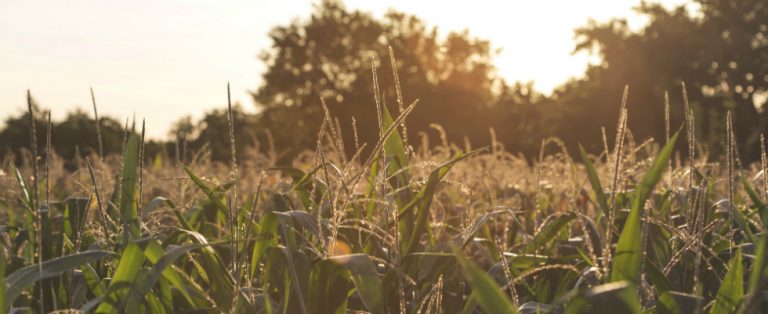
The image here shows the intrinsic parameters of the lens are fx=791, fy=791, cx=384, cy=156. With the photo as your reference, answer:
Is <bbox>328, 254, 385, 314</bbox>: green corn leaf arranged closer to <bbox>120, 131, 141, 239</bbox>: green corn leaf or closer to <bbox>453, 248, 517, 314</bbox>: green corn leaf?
<bbox>453, 248, 517, 314</bbox>: green corn leaf

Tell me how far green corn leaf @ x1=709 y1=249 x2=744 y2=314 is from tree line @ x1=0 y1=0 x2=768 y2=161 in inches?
1221

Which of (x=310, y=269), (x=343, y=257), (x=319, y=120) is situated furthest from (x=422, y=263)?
(x=319, y=120)

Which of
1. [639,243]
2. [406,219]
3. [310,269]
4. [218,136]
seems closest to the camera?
[639,243]

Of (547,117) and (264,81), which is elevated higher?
(264,81)

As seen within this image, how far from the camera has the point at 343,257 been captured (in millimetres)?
1512

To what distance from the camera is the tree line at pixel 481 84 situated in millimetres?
37000

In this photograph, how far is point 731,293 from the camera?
1494mm

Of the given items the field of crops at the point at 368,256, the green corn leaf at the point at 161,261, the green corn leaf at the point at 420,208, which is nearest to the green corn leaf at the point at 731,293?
the field of crops at the point at 368,256

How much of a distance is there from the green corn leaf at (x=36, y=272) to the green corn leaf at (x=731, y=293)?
117 centimetres

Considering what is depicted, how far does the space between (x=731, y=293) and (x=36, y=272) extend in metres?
1.31

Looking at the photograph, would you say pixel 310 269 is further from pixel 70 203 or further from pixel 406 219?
pixel 70 203

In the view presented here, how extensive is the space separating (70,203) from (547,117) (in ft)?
123

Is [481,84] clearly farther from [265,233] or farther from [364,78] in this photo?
[265,233]

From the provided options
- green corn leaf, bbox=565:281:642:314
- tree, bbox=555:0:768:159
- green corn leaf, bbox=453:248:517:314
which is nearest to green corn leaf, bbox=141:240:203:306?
green corn leaf, bbox=453:248:517:314
